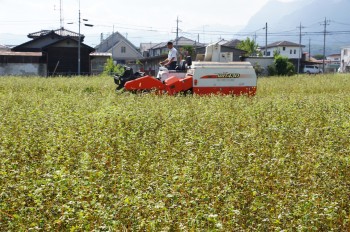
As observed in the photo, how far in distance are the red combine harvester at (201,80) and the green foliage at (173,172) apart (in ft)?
14.7

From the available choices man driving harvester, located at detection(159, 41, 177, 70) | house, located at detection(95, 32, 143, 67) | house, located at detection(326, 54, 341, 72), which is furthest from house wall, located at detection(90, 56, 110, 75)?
house, located at detection(326, 54, 341, 72)

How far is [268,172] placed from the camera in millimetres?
5285

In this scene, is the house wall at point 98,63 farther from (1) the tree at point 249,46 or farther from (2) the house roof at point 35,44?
(1) the tree at point 249,46

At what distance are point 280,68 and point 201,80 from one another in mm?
28941

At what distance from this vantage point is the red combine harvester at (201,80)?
46.0 ft

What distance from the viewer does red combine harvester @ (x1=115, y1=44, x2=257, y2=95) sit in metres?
14.0

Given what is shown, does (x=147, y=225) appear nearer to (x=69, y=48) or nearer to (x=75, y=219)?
(x=75, y=219)

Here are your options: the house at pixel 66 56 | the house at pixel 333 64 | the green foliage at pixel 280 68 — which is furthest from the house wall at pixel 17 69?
the house at pixel 333 64

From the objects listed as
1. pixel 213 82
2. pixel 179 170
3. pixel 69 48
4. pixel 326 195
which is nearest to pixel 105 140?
pixel 179 170

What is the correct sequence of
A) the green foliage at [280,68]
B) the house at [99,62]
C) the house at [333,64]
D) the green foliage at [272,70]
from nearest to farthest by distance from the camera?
the green foliage at [280,68]
the green foliage at [272,70]
the house at [99,62]
the house at [333,64]

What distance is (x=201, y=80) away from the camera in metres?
14.3

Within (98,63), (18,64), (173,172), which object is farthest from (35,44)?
(173,172)

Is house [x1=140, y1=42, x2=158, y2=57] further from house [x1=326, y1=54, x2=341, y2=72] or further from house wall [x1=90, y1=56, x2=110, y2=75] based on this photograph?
house wall [x1=90, y1=56, x2=110, y2=75]

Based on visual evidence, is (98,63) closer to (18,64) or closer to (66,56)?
(66,56)
